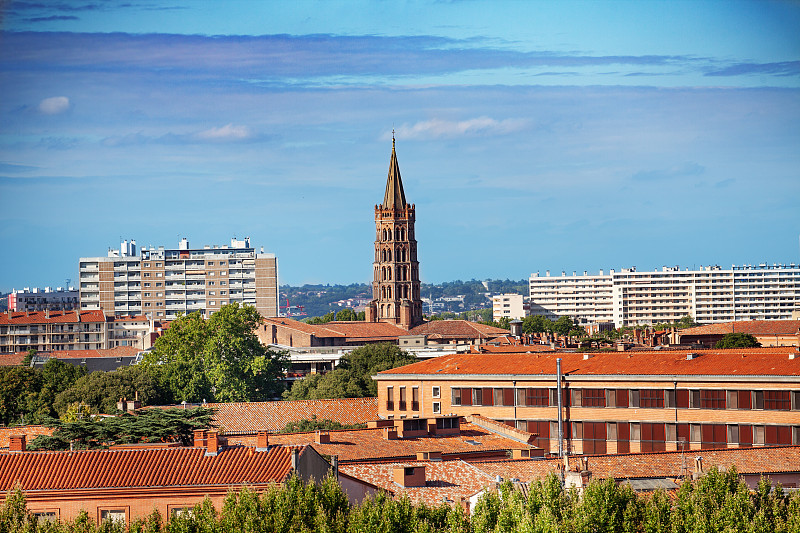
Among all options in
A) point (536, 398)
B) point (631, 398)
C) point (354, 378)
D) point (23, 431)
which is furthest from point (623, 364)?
point (354, 378)

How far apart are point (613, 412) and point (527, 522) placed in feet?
151

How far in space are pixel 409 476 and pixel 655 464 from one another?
10305 mm

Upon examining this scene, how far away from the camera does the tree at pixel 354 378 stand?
111 m

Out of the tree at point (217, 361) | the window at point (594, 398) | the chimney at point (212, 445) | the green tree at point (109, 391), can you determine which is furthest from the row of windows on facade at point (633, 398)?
the chimney at point (212, 445)

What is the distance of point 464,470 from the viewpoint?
173 ft

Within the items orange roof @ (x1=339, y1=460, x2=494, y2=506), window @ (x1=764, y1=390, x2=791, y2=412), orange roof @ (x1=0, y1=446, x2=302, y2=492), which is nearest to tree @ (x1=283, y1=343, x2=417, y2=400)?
window @ (x1=764, y1=390, x2=791, y2=412)

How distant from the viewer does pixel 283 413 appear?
293 feet

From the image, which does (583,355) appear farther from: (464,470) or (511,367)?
(464,470)

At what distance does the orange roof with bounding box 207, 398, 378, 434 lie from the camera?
86.9 meters

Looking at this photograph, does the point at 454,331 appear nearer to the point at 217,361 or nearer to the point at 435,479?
the point at 217,361

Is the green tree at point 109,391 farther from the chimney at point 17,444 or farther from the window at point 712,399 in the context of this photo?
the chimney at point 17,444

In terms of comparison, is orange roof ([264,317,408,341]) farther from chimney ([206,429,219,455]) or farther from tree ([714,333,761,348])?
→ chimney ([206,429,219,455])

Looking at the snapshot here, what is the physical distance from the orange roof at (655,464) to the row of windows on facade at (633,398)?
15.9 m

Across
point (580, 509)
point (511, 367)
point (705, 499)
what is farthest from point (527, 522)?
point (511, 367)
